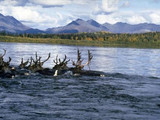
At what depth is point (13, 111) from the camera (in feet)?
48.1

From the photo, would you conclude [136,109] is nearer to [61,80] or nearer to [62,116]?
[62,116]

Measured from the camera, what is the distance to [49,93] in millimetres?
19969

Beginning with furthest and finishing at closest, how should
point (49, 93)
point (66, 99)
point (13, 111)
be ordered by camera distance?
point (49, 93) → point (66, 99) → point (13, 111)

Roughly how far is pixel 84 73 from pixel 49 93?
10725 mm

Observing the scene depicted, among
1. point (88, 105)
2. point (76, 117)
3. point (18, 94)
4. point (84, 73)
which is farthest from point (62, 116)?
point (84, 73)

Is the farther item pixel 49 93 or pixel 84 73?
pixel 84 73

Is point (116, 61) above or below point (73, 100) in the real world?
below

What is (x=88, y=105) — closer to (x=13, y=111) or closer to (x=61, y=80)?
(x=13, y=111)

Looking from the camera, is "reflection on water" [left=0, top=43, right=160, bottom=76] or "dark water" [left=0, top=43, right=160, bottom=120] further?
"reflection on water" [left=0, top=43, right=160, bottom=76]

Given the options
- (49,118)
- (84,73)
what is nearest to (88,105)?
(49,118)

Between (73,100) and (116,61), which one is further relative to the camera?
(116,61)

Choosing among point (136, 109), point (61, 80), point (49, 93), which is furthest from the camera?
point (61, 80)

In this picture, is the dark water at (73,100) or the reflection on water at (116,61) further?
the reflection on water at (116,61)

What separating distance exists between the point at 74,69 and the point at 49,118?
1733cm
